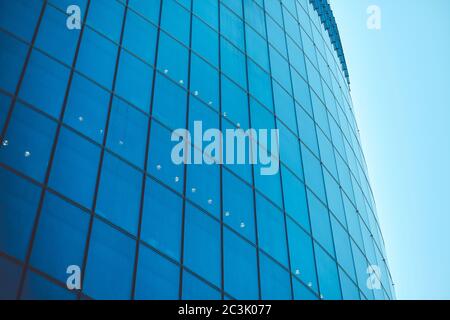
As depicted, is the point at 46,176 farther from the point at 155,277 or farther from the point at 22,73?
the point at 155,277

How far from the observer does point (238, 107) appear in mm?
29984

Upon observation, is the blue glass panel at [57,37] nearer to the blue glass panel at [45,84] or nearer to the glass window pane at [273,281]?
the blue glass panel at [45,84]

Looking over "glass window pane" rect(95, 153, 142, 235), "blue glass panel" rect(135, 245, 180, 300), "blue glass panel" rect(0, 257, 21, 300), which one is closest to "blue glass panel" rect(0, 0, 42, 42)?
"glass window pane" rect(95, 153, 142, 235)

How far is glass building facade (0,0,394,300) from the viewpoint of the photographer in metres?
19.8

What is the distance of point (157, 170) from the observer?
23.7m

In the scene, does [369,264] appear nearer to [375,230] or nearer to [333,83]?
[375,230]

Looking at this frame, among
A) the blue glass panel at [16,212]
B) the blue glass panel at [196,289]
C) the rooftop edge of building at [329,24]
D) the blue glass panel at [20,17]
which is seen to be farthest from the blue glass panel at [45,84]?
the rooftop edge of building at [329,24]

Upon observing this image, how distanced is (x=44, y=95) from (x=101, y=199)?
12.3 ft

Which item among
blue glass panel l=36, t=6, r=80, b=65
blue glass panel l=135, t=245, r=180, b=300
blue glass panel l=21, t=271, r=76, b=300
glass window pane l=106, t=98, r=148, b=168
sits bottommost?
blue glass panel l=21, t=271, r=76, b=300

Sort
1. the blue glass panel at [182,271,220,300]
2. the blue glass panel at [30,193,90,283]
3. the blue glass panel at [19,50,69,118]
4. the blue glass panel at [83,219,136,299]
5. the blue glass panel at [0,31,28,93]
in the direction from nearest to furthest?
the blue glass panel at [30,193,90,283], the blue glass panel at [83,219,136,299], the blue glass panel at [0,31,28,93], the blue glass panel at [19,50,69,118], the blue glass panel at [182,271,220,300]

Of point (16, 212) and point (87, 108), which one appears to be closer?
point (16, 212)

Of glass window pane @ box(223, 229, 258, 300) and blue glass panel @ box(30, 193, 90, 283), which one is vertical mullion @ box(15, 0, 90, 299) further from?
glass window pane @ box(223, 229, 258, 300)

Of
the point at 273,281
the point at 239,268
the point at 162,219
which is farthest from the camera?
the point at 273,281

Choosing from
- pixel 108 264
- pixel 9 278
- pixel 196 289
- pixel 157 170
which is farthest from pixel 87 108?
pixel 9 278
